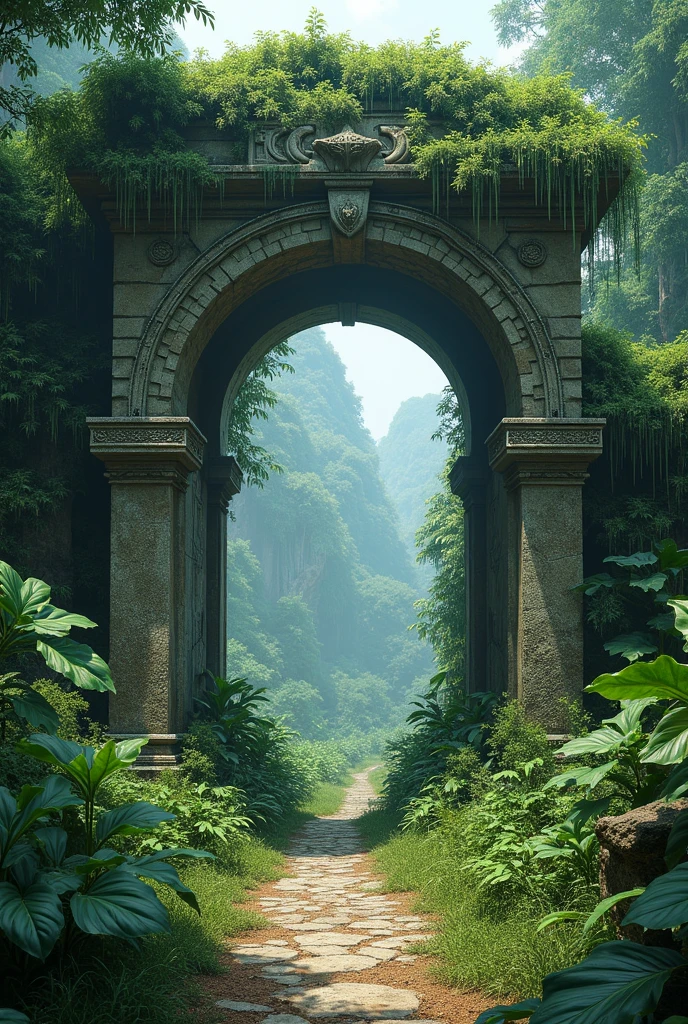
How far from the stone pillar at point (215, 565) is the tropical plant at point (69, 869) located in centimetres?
588

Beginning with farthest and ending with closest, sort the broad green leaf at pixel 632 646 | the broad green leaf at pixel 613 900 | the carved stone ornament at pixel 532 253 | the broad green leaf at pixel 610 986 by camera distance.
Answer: the carved stone ornament at pixel 532 253
the broad green leaf at pixel 632 646
the broad green leaf at pixel 613 900
the broad green leaf at pixel 610 986

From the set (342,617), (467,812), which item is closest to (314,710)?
(342,617)

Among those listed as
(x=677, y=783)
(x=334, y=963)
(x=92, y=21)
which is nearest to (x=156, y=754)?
(x=334, y=963)

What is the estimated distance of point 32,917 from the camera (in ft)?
11.2

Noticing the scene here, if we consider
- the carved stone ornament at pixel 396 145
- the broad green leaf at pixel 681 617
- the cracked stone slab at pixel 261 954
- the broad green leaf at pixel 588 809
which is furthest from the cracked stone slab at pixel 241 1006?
the carved stone ornament at pixel 396 145

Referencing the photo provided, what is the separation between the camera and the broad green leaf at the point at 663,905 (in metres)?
2.65

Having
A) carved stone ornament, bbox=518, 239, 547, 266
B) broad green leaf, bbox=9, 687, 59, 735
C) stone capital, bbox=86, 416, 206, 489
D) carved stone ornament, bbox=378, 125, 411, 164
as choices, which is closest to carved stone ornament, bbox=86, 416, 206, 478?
stone capital, bbox=86, 416, 206, 489

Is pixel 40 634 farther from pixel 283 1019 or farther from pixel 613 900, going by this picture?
pixel 613 900

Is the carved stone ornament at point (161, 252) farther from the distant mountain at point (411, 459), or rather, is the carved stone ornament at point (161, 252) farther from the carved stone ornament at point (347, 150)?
the distant mountain at point (411, 459)

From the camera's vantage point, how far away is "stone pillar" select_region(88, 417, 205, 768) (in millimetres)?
7895

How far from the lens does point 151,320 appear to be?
8328 millimetres

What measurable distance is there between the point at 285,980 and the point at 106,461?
4.70m

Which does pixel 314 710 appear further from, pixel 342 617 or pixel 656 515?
pixel 656 515

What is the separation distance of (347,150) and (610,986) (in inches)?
284
